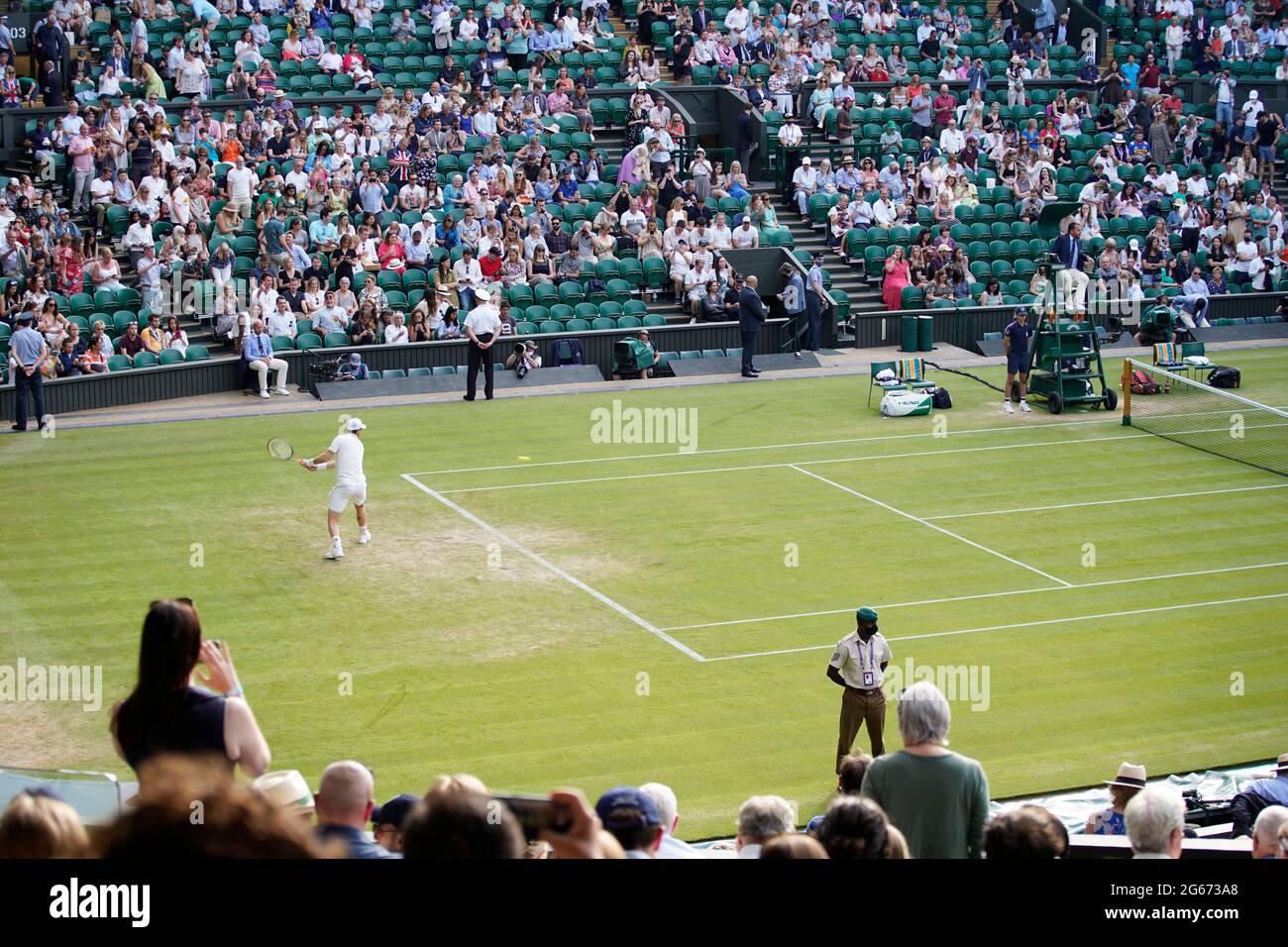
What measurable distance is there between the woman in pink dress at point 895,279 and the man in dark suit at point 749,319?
4839 mm

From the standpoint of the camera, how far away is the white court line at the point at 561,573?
17328 mm

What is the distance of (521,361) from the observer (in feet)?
103

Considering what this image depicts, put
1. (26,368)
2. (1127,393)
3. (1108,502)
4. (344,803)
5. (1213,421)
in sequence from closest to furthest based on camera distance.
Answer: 1. (344,803)
2. (1108,502)
3. (26,368)
4. (1213,421)
5. (1127,393)

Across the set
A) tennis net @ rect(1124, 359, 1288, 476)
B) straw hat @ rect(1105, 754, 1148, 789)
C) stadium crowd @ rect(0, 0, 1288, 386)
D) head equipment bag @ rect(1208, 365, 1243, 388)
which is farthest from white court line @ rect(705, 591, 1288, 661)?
stadium crowd @ rect(0, 0, 1288, 386)

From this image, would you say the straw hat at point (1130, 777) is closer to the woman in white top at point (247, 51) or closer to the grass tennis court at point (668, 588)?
the grass tennis court at point (668, 588)

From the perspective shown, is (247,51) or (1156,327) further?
(247,51)

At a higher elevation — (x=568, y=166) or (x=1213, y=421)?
(x=568, y=166)

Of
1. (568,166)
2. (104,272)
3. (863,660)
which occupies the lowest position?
(863,660)

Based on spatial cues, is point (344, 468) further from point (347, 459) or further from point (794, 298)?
point (794, 298)

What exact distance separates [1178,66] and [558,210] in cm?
2180

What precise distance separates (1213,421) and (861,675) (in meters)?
16.5

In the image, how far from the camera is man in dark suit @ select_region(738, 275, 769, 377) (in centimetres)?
3145

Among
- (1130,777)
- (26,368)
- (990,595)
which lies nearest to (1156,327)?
(990,595)
